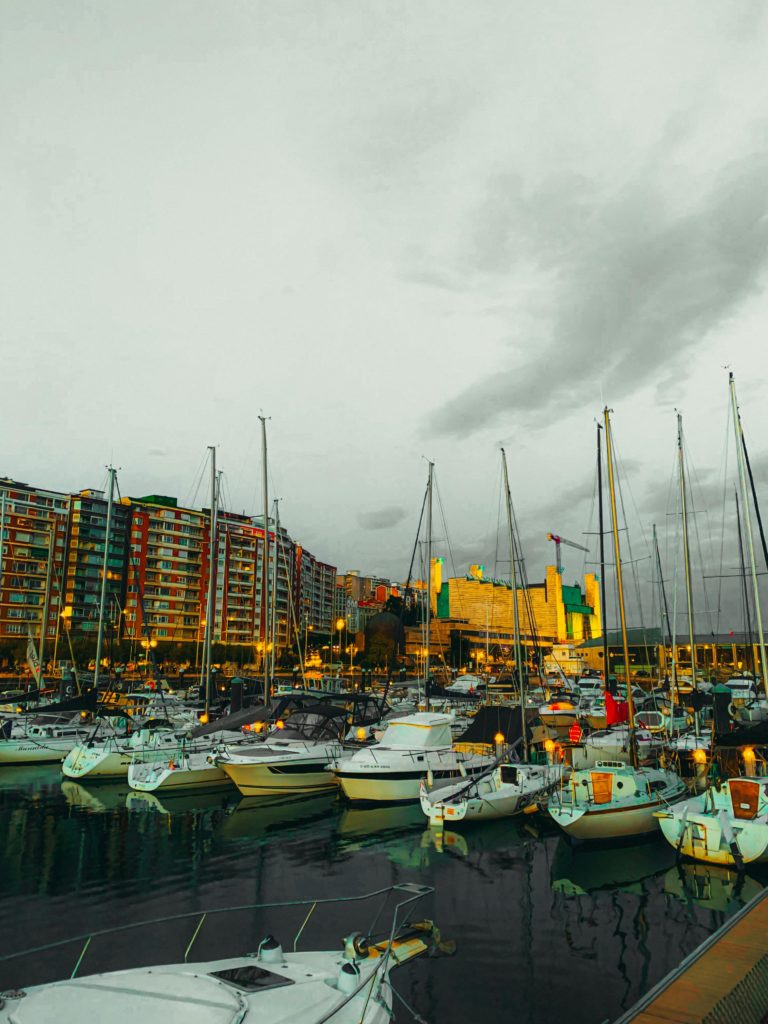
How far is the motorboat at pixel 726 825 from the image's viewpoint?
1761cm

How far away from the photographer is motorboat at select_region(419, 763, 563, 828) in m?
23.0

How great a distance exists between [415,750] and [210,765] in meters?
9.81

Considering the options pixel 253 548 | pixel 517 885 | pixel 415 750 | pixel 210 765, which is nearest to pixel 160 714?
pixel 210 765

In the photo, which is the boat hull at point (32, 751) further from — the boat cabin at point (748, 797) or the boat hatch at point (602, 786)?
the boat cabin at point (748, 797)

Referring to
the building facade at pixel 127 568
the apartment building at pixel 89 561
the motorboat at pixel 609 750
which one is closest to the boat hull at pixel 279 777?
the motorboat at pixel 609 750

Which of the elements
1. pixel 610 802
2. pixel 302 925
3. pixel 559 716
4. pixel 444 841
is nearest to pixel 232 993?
pixel 302 925

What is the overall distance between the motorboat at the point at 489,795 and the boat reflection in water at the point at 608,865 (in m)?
2.78

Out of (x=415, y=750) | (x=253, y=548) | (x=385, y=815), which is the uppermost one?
(x=253, y=548)

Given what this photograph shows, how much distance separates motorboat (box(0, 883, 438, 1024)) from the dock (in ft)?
9.34

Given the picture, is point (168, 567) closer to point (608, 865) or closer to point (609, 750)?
point (609, 750)

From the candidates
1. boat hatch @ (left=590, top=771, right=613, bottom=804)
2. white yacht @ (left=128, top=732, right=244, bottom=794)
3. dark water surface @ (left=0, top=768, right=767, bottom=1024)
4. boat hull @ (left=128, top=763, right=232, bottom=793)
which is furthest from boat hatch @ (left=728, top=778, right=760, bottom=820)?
boat hull @ (left=128, top=763, right=232, bottom=793)

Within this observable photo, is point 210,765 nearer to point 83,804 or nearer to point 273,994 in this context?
point 83,804

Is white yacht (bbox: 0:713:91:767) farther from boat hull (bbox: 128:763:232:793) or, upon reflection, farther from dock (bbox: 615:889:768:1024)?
dock (bbox: 615:889:768:1024)

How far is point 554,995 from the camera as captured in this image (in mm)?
11328
